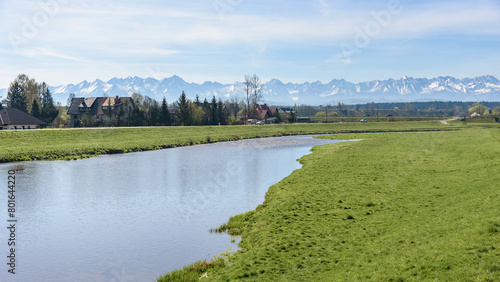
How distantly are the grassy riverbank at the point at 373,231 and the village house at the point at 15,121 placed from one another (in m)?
85.1

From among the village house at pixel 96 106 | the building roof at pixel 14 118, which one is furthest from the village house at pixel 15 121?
the village house at pixel 96 106

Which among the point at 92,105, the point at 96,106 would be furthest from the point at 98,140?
the point at 92,105

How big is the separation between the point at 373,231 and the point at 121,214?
16.5 m

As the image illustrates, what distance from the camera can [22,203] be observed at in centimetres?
2892

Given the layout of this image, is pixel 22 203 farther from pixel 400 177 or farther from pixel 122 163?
pixel 400 177

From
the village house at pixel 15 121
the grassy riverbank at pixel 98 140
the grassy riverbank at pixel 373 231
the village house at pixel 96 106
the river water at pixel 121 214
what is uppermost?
the village house at pixel 96 106

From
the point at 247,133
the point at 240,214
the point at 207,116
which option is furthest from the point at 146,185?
the point at 207,116

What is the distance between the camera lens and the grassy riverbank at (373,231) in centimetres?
1252

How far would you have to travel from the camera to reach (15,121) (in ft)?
312

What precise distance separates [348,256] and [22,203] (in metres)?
25.0

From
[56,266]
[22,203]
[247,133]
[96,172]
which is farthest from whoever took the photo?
[247,133]

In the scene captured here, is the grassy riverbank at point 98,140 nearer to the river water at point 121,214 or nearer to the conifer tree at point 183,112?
the river water at point 121,214

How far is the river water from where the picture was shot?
17.6 metres

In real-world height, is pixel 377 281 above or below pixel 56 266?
above
